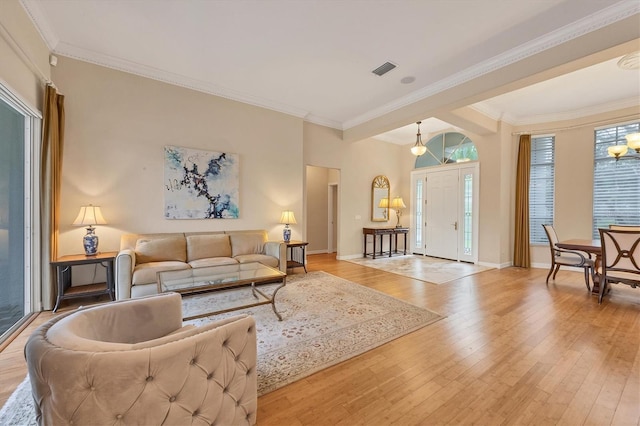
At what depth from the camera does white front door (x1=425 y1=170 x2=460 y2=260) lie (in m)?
6.62

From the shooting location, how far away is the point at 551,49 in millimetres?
3041

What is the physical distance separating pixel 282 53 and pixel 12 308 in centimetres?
429

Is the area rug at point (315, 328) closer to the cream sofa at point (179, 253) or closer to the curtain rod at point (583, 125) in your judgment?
the cream sofa at point (179, 253)

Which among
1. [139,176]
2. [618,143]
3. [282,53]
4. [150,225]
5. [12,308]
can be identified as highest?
[282,53]

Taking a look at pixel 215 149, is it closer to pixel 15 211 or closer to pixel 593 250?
pixel 15 211

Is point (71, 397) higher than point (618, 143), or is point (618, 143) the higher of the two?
point (618, 143)

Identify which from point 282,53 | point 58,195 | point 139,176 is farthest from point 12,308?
point 282,53

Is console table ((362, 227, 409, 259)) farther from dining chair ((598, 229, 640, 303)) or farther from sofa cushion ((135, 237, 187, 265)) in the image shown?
sofa cushion ((135, 237, 187, 265))

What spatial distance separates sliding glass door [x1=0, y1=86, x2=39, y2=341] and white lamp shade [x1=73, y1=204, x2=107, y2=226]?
44 centimetres

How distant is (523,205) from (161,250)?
7.27m

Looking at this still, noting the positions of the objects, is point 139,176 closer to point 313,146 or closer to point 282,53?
point 282,53

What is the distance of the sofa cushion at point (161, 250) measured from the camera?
377cm

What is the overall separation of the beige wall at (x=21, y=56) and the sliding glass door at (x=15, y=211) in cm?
16

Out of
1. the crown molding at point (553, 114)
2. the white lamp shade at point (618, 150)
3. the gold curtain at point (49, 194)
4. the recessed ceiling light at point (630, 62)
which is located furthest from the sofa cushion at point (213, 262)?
the white lamp shade at point (618, 150)
